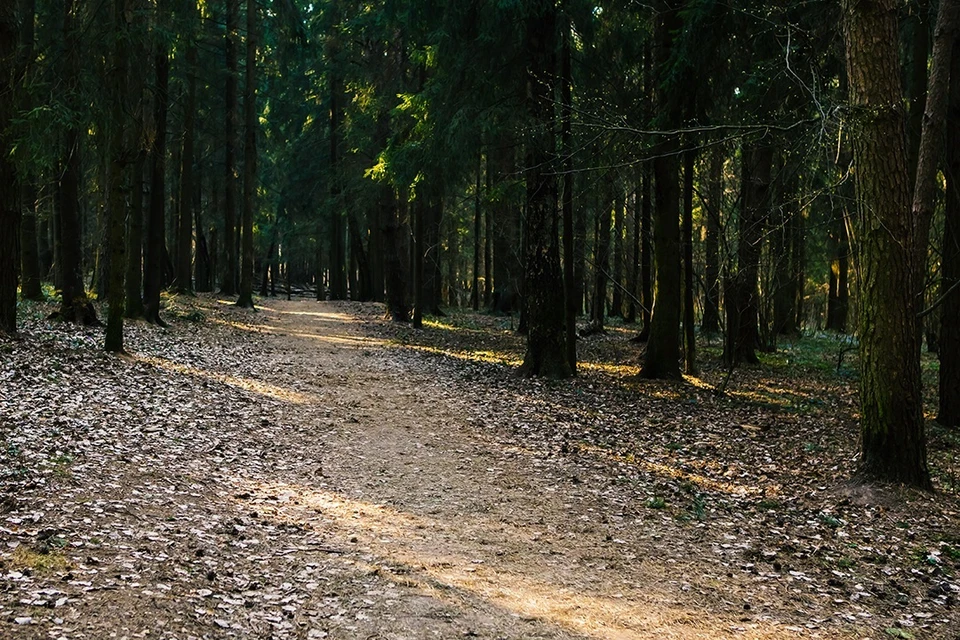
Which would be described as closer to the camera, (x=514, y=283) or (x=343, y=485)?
(x=343, y=485)

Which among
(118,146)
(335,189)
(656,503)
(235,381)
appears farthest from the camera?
(335,189)

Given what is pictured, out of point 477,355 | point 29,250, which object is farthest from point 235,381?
point 29,250

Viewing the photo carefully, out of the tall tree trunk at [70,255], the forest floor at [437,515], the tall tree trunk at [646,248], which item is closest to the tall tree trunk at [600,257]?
the tall tree trunk at [646,248]

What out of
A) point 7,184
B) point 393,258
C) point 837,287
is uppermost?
point 7,184

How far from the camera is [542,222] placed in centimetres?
1290

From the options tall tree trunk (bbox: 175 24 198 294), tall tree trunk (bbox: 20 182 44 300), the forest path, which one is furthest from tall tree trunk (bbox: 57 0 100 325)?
the forest path

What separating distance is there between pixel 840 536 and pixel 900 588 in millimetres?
970

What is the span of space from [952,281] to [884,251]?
4.40 metres

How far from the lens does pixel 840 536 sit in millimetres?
5844

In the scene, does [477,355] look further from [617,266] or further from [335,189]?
[335,189]

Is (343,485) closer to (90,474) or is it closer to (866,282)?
(90,474)

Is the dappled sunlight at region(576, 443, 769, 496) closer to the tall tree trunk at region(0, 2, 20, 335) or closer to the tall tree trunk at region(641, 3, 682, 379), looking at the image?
the tall tree trunk at region(641, 3, 682, 379)

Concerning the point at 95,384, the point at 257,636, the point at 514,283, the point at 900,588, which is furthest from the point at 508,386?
the point at 514,283

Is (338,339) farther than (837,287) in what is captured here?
No
